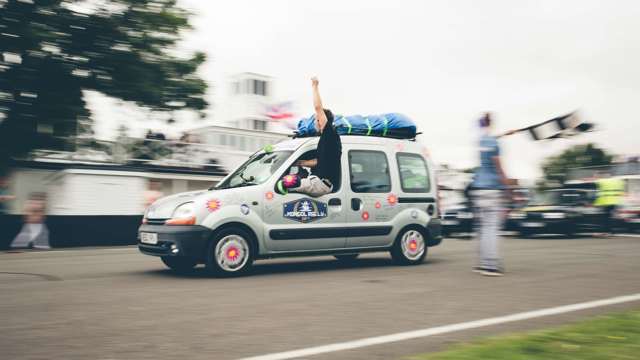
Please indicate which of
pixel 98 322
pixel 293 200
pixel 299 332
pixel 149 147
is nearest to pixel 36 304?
pixel 98 322

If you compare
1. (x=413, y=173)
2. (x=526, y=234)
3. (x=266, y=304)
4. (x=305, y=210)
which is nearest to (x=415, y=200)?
(x=413, y=173)

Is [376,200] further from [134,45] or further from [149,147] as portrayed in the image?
[149,147]

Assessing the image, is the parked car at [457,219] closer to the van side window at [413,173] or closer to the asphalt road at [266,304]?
the asphalt road at [266,304]

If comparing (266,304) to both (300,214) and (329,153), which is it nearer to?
(329,153)

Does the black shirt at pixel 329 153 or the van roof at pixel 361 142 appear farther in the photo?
the van roof at pixel 361 142

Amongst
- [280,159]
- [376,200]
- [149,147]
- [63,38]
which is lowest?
[376,200]

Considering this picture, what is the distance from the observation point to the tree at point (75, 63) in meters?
16.0

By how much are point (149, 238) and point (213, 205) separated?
104 cm

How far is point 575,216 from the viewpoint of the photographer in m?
19.6

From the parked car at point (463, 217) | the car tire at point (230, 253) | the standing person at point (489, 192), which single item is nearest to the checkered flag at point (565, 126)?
the standing person at point (489, 192)

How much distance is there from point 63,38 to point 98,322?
13611 millimetres

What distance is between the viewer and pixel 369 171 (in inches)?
382

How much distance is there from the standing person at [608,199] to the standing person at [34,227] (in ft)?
53.5

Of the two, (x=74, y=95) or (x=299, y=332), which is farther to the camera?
(x=74, y=95)
